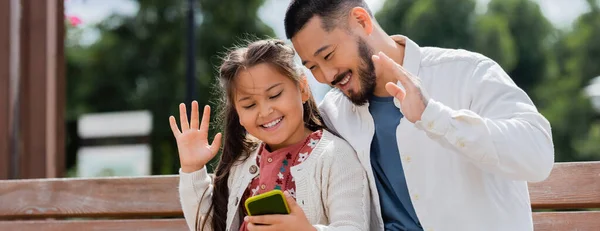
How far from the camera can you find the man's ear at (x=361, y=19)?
2.72 metres

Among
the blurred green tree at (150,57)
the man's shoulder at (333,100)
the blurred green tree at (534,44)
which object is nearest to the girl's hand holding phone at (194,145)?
the man's shoulder at (333,100)

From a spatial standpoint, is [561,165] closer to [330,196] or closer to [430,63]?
[430,63]

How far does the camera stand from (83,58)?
1605 cm

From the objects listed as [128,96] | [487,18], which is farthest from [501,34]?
[128,96]

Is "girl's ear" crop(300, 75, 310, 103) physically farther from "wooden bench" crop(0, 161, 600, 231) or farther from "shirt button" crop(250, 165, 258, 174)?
"wooden bench" crop(0, 161, 600, 231)

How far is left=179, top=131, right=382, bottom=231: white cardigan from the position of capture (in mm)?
2506

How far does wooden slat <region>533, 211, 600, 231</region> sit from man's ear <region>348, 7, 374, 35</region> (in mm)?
843

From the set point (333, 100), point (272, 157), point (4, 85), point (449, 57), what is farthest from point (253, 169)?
point (4, 85)

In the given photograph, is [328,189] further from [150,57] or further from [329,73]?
[150,57]

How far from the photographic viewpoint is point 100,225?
3254mm

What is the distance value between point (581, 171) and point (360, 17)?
88 cm

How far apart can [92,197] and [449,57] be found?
1420 millimetres

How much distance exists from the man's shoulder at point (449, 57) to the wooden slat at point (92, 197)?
39.2 inches

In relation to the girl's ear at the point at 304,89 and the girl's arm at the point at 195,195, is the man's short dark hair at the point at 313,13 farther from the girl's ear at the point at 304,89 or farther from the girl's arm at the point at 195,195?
the girl's arm at the point at 195,195
